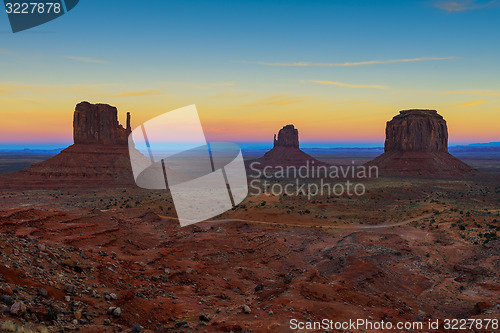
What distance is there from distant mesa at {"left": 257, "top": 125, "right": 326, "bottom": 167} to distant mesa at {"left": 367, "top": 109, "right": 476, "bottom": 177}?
49.1m

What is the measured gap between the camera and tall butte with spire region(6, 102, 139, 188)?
78963 millimetres

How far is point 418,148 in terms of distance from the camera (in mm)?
110062

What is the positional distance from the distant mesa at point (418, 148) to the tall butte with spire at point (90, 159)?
79.8m

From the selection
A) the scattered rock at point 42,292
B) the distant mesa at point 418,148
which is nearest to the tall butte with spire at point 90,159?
the scattered rock at point 42,292

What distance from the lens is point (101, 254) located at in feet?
58.0

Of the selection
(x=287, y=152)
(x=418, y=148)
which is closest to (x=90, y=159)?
(x=287, y=152)

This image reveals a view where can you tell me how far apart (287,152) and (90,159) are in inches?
3931

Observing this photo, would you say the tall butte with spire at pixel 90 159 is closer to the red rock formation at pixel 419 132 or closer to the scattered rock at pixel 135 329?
the scattered rock at pixel 135 329

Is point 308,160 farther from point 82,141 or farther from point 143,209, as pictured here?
point 143,209

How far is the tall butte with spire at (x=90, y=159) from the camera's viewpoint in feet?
259

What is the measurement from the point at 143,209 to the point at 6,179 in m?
52.4

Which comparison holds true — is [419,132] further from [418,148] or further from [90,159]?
[90,159]

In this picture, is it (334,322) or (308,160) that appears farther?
(308,160)

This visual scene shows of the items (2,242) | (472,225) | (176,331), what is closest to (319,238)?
(472,225)
